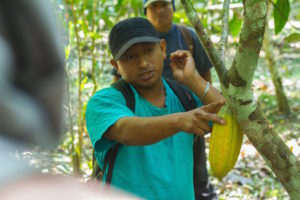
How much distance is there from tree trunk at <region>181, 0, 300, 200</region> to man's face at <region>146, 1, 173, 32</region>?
1.50 meters

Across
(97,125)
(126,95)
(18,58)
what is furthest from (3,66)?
(126,95)

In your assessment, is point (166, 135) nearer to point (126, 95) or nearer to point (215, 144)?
point (215, 144)

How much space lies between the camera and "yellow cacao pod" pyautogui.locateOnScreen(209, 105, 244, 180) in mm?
1237

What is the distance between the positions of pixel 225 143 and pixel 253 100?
0.52 feet

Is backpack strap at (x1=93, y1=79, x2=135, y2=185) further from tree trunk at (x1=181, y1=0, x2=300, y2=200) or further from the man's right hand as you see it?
tree trunk at (x1=181, y1=0, x2=300, y2=200)

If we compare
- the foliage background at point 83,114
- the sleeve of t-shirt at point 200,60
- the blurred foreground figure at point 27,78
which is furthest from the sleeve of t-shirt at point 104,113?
the sleeve of t-shirt at point 200,60

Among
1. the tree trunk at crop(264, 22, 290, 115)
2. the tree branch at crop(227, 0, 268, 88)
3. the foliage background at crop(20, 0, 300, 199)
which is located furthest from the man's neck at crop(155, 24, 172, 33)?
the tree trunk at crop(264, 22, 290, 115)

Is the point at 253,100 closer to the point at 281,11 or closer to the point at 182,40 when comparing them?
the point at 281,11

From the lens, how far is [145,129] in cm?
135

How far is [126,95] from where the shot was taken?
162cm

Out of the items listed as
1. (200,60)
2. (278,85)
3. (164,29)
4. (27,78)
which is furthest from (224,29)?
(278,85)

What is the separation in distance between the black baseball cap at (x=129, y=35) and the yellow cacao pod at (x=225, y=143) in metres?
0.54

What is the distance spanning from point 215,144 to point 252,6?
0.42 meters

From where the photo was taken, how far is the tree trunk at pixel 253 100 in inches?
42.7
